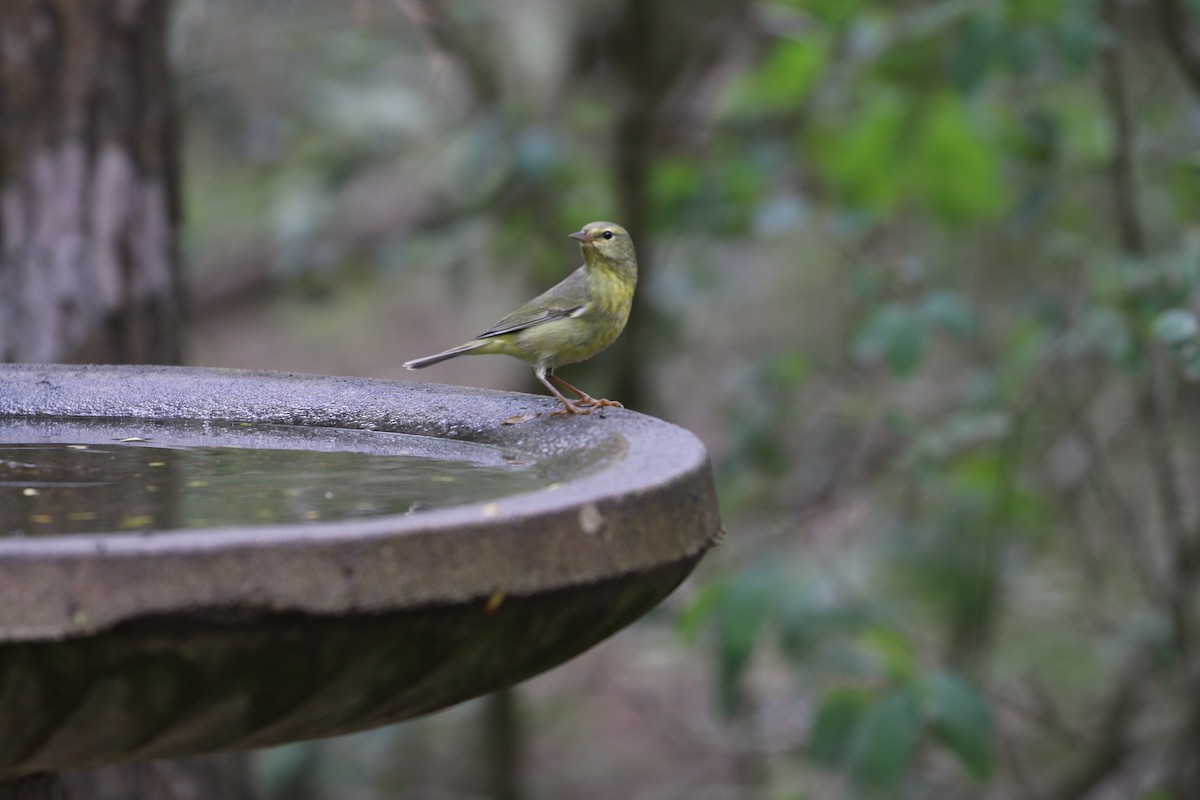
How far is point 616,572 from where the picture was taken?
70.6 inches

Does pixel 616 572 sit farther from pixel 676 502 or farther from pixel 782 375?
pixel 782 375

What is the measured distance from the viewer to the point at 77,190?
4.33 m

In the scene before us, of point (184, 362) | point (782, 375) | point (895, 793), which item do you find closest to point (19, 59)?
point (184, 362)

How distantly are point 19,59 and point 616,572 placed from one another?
3304 millimetres

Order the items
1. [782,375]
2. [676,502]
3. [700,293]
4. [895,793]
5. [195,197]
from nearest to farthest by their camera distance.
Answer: [676,502]
[895,793]
[782,375]
[700,293]
[195,197]

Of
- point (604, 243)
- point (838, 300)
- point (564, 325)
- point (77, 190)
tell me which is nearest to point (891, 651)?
point (564, 325)

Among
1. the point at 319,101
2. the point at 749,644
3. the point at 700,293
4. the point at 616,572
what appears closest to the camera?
the point at 616,572

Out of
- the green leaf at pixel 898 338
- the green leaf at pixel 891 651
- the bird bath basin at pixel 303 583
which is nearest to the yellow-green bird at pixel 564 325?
the green leaf at pixel 898 338

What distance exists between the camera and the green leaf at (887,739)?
396 centimetres

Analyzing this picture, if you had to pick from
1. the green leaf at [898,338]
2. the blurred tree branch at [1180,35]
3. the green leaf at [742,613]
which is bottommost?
the green leaf at [742,613]

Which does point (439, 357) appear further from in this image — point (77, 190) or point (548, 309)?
point (77, 190)

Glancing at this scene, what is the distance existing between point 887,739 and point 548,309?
157 centimetres

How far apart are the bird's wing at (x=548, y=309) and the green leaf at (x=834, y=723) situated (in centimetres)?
146

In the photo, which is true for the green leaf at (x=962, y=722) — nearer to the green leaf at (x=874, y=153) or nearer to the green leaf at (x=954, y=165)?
the green leaf at (x=874, y=153)
